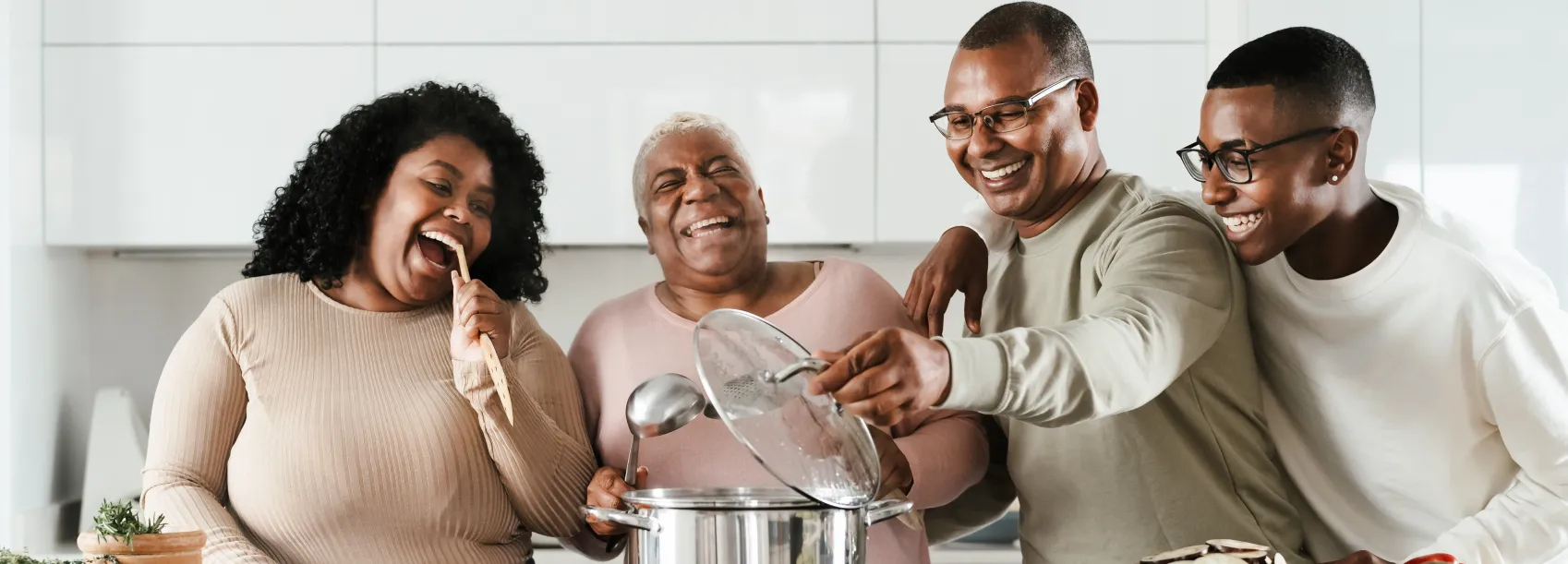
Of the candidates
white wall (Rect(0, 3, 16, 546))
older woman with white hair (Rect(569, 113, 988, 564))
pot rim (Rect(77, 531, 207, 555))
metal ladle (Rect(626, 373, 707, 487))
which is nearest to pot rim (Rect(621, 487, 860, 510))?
metal ladle (Rect(626, 373, 707, 487))

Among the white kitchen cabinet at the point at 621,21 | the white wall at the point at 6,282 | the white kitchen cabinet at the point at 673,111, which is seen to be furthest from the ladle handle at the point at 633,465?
the white wall at the point at 6,282

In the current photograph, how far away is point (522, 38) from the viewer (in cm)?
268

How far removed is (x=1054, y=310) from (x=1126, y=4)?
160 centimetres

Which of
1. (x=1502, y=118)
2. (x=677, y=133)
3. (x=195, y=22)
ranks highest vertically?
(x=195, y=22)

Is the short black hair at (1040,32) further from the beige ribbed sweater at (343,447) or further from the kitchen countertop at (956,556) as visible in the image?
the kitchen countertop at (956,556)

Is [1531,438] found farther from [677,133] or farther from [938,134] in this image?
[938,134]

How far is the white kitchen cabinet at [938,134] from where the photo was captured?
106 inches

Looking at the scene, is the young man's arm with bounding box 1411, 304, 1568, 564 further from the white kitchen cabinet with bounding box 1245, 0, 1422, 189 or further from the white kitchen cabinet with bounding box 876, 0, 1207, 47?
the white kitchen cabinet with bounding box 876, 0, 1207, 47

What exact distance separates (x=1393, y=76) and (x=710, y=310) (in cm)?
156

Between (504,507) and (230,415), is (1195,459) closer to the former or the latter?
(504,507)

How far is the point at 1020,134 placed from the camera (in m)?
1.25

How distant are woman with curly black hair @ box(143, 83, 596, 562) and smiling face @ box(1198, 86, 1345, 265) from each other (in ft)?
2.40

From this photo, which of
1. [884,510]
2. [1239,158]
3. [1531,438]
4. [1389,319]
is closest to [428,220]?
[884,510]

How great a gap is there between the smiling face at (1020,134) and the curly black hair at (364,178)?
539 mm
